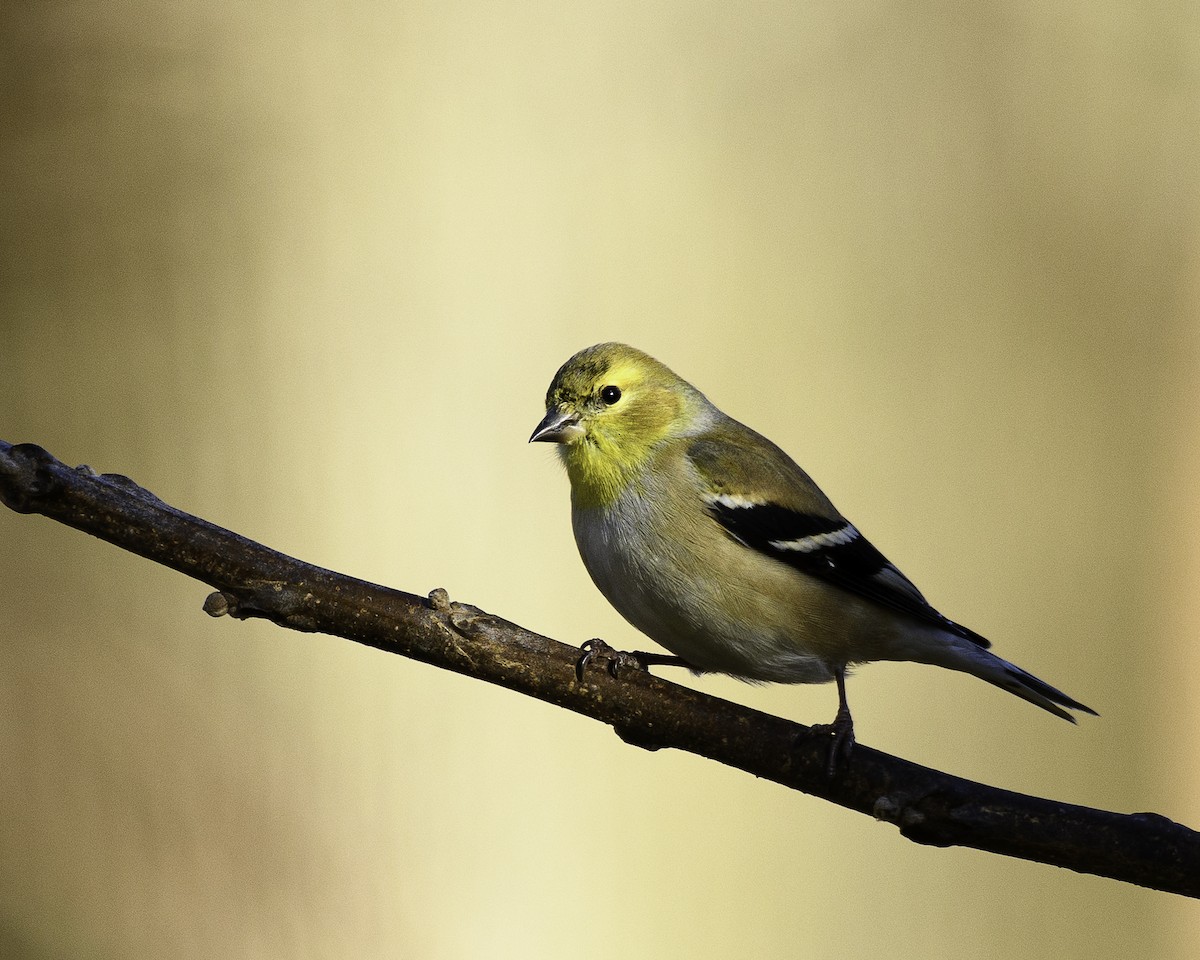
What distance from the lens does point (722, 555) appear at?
2.24m

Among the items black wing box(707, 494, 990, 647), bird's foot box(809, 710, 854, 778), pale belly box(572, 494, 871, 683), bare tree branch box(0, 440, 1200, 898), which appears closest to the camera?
bare tree branch box(0, 440, 1200, 898)

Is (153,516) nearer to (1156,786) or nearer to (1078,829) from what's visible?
(1078,829)

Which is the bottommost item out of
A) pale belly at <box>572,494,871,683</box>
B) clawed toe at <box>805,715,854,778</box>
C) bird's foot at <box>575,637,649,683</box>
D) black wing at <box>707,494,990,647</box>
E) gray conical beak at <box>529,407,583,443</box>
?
clawed toe at <box>805,715,854,778</box>

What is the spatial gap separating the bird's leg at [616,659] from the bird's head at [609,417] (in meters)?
0.34

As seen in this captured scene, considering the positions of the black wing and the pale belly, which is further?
the black wing

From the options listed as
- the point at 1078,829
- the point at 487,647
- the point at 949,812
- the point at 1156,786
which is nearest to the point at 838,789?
the point at 949,812

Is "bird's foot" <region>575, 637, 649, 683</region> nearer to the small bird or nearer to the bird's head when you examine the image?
the small bird

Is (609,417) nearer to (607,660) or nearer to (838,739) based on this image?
(607,660)

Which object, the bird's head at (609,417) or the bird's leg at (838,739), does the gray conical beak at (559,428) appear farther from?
the bird's leg at (838,739)

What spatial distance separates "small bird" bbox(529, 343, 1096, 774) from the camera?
7.31ft

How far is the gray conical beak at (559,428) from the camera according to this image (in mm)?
2414

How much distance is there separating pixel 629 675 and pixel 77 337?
218cm

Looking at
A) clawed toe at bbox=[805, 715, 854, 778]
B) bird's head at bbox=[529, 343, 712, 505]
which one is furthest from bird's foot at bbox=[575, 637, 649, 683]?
bird's head at bbox=[529, 343, 712, 505]

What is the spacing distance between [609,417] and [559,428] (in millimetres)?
110
